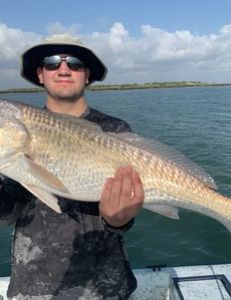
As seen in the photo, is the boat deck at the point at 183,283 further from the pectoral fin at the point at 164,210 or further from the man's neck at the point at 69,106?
the man's neck at the point at 69,106

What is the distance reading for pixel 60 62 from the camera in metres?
4.19

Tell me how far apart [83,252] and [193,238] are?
714 centimetres

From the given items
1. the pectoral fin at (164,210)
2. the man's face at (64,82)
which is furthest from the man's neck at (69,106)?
the pectoral fin at (164,210)

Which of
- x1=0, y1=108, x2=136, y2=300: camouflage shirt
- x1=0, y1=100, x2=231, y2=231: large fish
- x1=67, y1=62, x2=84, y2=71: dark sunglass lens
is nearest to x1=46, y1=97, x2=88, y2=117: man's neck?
x1=67, y1=62, x2=84, y2=71: dark sunglass lens

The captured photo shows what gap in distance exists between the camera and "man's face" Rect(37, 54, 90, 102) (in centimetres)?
408

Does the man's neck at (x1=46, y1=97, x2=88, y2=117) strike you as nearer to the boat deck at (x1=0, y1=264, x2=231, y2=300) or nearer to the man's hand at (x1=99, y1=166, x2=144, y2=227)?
the man's hand at (x1=99, y1=166, x2=144, y2=227)

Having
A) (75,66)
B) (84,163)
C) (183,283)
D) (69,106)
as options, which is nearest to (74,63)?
(75,66)

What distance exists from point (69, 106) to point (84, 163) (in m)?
0.75

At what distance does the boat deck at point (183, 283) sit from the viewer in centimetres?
528

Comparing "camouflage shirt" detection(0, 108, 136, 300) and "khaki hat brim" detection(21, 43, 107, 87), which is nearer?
"camouflage shirt" detection(0, 108, 136, 300)

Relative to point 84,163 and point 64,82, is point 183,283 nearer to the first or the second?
point 84,163

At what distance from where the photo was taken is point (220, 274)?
18.4ft

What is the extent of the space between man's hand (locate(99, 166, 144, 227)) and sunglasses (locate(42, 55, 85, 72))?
4.16ft

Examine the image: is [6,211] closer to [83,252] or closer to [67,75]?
[83,252]
